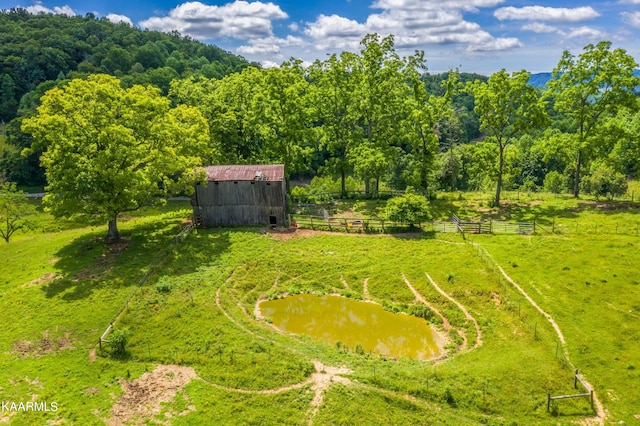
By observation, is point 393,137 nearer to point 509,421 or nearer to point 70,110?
point 70,110

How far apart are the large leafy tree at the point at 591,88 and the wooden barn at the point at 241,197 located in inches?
1110

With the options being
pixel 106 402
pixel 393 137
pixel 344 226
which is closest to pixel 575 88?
pixel 393 137

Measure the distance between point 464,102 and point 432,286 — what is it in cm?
14980

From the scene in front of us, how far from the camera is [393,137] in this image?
4669 centimetres

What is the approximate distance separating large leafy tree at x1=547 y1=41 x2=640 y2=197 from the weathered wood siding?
28.5 m

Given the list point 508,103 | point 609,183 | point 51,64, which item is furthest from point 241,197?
point 51,64

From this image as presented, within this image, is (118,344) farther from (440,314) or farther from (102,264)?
(440,314)

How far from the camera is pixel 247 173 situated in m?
36.8

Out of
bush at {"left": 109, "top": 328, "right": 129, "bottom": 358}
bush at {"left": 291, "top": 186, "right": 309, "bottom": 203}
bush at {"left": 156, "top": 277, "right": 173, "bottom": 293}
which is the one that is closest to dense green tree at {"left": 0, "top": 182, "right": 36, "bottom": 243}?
bush at {"left": 156, "top": 277, "right": 173, "bottom": 293}

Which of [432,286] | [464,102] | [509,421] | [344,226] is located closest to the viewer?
[509,421]

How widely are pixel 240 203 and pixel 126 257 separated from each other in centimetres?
1007

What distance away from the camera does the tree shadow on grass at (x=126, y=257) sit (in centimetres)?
2764

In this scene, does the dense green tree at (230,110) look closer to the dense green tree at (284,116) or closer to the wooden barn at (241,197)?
the dense green tree at (284,116)

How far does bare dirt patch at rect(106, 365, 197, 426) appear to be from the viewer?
689 inches
